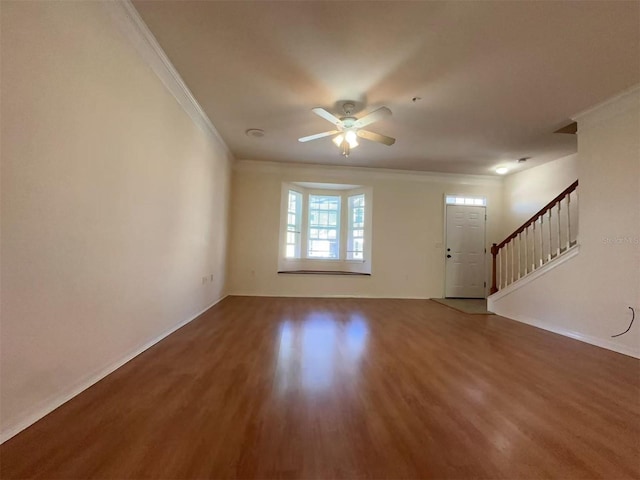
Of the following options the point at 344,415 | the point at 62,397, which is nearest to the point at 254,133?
the point at 62,397

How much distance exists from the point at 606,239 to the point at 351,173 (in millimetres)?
3966

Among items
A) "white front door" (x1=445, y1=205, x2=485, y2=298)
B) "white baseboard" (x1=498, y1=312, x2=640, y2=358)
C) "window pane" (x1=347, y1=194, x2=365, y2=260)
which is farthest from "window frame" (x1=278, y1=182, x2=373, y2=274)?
"white baseboard" (x1=498, y1=312, x2=640, y2=358)

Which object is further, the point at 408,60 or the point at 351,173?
the point at 351,173

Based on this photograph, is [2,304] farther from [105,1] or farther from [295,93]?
[295,93]

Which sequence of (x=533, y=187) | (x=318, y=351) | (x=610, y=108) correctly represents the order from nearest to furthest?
(x=318, y=351) < (x=610, y=108) < (x=533, y=187)

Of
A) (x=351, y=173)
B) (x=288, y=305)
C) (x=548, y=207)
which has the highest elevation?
(x=351, y=173)

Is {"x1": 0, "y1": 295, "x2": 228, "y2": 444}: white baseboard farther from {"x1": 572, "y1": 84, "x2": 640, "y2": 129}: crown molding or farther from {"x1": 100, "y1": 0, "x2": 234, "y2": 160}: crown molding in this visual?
{"x1": 572, "y1": 84, "x2": 640, "y2": 129}: crown molding

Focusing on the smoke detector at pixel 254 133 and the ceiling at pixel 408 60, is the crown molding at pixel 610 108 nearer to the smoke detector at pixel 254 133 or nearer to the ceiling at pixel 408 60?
the ceiling at pixel 408 60

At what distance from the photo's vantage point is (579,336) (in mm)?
3256

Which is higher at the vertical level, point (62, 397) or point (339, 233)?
point (339, 233)

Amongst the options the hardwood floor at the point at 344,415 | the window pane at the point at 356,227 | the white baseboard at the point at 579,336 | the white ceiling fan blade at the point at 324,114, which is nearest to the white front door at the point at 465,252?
the white baseboard at the point at 579,336

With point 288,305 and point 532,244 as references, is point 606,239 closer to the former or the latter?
point 532,244

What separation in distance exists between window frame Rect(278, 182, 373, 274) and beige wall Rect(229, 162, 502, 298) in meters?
→ 0.14

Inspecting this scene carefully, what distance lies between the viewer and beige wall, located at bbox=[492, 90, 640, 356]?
2814 millimetres
